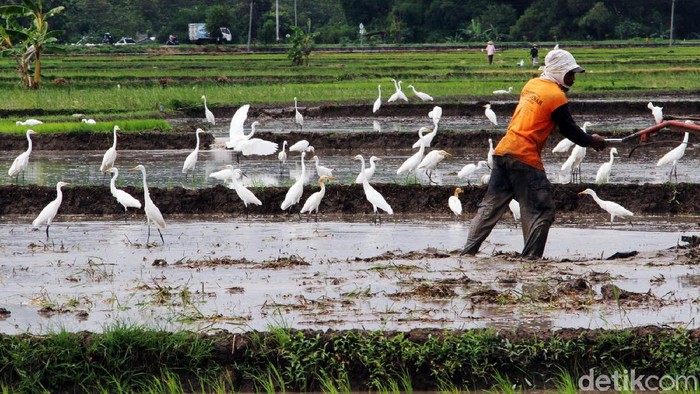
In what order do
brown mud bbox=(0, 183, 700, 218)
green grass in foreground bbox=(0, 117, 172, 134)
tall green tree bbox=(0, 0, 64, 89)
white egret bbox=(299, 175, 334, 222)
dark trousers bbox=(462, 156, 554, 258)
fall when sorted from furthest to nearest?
1. tall green tree bbox=(0, 0, 64, 89)
2. green grass in foreground bbox=(0, 117, 172, 134)
3. brown mud bbox=(0, 183, 700, 218)
4. white egret bbox=(299, 175, 334, 222)
5. dark trousers bbox=(462, 156, 554, 258)

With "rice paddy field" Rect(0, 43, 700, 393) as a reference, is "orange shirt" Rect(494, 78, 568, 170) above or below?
above

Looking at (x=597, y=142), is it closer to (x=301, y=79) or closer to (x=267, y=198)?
(x=267, y=198)

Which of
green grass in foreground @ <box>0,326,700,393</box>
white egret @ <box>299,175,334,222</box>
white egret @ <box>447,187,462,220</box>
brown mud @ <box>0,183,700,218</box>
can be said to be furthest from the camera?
brown mud @ <box>0,183,700,218</box>

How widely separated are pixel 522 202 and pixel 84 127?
14.8 meters

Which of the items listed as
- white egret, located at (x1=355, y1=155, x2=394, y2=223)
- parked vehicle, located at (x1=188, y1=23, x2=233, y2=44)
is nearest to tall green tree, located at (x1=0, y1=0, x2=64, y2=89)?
white egret, located at (x1=355, y1=155, x2=394, y2=223)

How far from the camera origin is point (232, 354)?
654 centimetres

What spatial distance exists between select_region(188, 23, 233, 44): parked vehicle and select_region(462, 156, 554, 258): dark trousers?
66248 mm

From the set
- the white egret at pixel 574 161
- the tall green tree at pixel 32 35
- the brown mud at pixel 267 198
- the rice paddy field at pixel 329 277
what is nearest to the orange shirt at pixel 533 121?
the rice paddy field at pixel 329 277

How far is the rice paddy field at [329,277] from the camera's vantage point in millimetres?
6414

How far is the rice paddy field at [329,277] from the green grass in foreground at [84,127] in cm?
7

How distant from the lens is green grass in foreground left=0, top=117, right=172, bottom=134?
72.2ft

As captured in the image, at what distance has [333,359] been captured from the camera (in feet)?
21.0

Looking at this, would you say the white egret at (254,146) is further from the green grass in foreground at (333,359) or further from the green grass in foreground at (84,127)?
the green grass in foreground at (333,359)

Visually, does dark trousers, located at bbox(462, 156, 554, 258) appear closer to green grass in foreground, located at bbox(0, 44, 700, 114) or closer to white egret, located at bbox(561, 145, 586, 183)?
white egret, located at bbox(561, 145, 586, 183)
